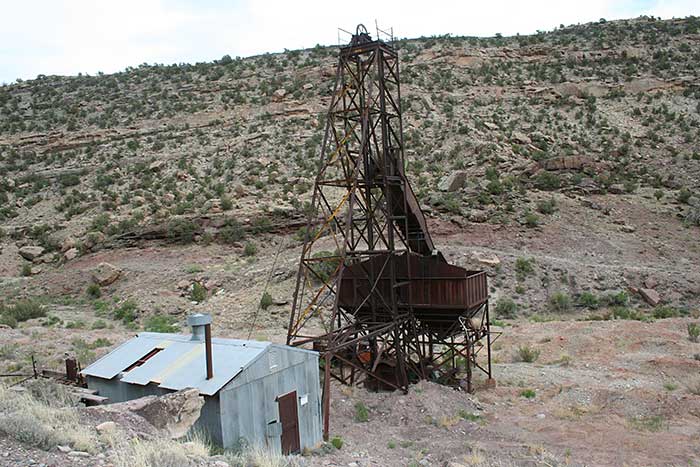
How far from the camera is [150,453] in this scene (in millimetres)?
7293

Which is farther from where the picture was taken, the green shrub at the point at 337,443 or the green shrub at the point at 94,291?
the green shrub at the point at 94,291

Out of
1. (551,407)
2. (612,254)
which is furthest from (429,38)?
(551,407)

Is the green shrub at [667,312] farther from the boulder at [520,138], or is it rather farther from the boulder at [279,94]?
the boulder at [279,94]

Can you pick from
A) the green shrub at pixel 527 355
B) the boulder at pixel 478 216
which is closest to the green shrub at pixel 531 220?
the boulder at pixel 478 216

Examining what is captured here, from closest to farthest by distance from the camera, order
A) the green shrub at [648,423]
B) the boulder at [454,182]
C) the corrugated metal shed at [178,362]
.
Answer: the corrugated metal shed at [178,362], the green shrub at [648,423], the boulder at [454,182]

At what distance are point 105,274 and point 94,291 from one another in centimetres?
116

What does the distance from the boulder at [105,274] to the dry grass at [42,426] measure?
71.9 feet

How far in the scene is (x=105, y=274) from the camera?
1176 inches

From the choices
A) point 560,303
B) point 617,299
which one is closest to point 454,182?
point 560,303

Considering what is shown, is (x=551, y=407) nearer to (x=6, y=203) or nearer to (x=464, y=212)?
(x=464, y=212)

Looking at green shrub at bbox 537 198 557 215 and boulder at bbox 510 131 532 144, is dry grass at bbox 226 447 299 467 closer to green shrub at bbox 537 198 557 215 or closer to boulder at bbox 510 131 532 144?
green shrub at bbox 537 198 557 215

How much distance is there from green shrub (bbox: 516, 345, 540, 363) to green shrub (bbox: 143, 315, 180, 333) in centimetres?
1390

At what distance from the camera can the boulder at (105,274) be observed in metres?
29.6

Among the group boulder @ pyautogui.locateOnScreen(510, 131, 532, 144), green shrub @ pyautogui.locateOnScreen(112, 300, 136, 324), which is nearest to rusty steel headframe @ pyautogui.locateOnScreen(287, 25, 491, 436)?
green shrub @ pyautogui.locateOnScreen(112, 300, 136, 324)
